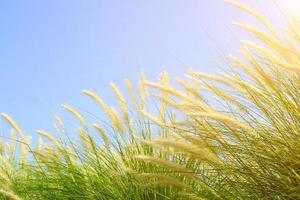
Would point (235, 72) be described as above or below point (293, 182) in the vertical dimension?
above

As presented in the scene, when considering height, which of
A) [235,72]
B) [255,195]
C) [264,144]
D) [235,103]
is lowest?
[255,195]

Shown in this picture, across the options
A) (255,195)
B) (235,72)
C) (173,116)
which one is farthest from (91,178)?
(255,195)

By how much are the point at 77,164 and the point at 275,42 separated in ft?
6.12

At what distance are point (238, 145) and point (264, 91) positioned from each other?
0.98ft

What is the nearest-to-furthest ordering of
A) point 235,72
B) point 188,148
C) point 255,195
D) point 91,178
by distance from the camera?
point 188,148, point 255,195, point 235,72, point 91,178

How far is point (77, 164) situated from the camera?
3832 millimetres

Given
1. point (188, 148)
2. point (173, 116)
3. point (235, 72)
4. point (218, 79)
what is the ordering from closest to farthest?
1. point (188, 148)
2. point (218, 79)
3. point (235, 72)
4. point (173, 116)

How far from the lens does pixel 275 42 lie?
7.71ft

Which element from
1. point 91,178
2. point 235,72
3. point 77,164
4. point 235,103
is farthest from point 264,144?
point 77,164

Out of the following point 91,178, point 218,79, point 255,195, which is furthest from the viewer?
point 91,178

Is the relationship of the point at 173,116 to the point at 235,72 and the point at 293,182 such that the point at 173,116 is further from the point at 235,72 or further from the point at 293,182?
the point at 293,182

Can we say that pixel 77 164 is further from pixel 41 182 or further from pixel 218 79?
pixel 218 79

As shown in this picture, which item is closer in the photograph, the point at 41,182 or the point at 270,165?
the point at 270,165

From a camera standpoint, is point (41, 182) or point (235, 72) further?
point (41, 182)
